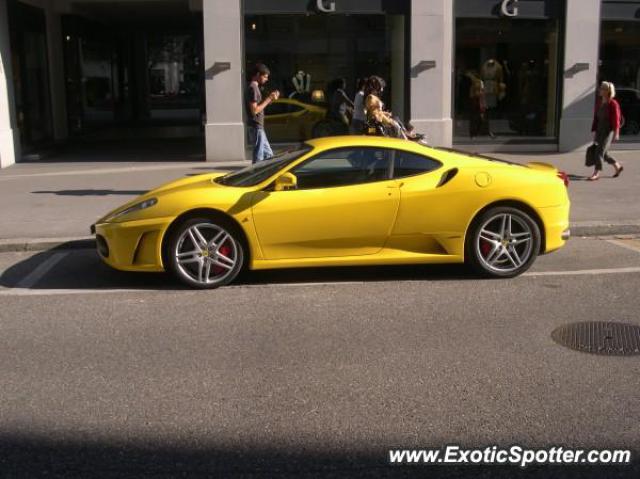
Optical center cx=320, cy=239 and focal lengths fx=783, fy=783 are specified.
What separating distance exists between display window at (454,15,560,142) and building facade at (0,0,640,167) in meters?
0.02

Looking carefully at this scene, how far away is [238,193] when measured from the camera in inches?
270

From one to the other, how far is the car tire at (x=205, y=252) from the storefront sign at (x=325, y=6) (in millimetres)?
10409

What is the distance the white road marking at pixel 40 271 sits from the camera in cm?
729

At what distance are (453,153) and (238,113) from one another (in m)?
9.26

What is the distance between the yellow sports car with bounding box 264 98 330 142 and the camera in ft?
55.2

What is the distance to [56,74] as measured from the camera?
791 inches

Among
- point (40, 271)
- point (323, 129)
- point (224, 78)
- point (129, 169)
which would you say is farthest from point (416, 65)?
point (40, 271)

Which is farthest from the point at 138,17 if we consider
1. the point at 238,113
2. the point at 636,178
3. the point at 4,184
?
Answer: the point at 636,178

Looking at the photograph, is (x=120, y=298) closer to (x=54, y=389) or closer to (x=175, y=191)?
(x=175, y=191)

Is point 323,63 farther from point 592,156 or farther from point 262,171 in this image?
point 262,171

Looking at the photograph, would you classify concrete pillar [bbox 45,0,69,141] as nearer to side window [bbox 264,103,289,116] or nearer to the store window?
side window [bbox 264,103,289,116]

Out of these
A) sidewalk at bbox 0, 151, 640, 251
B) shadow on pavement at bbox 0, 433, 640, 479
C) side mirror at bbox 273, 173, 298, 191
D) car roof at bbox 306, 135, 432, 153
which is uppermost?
car roof at bbox 306, 135, 432, 153

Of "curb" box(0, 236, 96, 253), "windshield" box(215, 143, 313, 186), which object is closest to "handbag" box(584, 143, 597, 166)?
"windshield" box(215, 143, 313, 186)

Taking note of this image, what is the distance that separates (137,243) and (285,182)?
1.38 metres
